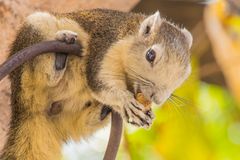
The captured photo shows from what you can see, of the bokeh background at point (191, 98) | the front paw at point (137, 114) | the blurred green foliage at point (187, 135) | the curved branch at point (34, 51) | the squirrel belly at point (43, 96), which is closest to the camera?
the curved branch at point (34, 51)

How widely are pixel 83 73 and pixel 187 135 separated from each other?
86 cm

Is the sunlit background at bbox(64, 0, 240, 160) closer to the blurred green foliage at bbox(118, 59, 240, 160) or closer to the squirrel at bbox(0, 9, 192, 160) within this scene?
the blurred green foliage at bbox(118, 59, 240, 160)

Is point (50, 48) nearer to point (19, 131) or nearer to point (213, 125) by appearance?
point (19, 131)

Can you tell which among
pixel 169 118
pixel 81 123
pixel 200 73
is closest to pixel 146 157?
pixel 169 118

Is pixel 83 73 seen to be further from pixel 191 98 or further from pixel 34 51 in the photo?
pixel 191 98

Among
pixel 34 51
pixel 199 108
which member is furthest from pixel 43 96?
pixel 199 108

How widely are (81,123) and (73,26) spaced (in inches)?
13.5

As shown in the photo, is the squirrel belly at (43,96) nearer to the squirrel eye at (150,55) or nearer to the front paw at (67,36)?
the front paw at (67,36)

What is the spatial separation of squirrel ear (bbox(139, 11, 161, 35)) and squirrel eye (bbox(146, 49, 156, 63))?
0.11m

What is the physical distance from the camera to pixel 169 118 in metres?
3.31

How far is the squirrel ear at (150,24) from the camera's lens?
2.54 m

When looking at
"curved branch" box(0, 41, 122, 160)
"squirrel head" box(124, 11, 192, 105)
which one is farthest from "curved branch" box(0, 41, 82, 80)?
"squirrel head" box(124, 11, 192, 105)

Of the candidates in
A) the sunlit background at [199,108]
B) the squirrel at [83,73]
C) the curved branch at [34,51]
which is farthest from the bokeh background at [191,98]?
the curved branch at [34,51]

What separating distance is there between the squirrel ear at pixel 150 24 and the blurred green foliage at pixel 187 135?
535mm
